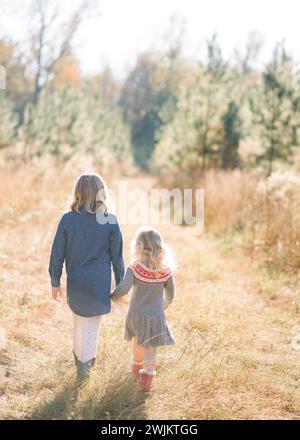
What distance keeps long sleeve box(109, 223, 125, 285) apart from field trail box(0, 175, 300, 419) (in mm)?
650

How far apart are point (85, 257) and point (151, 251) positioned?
45 centimetres

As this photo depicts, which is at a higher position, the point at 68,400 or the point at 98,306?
the point at 98,306

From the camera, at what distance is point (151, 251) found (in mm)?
3506

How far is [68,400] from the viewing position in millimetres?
3307

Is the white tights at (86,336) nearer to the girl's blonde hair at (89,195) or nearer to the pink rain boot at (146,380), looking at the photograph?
the pink rain boot at (146,380)

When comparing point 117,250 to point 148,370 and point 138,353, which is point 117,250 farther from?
point 148,370

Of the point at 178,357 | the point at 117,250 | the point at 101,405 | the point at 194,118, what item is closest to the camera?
the point at 101,405

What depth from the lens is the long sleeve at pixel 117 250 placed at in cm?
361

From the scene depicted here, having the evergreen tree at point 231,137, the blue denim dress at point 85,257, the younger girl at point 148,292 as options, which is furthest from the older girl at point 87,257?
the evergreen tree at point 231,137

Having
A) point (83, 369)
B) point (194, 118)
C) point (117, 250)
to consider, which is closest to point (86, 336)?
point (83, 369)

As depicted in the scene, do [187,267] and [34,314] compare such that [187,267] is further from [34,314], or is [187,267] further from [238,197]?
[238,197]

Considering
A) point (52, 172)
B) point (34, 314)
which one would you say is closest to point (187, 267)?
point (34, 314)

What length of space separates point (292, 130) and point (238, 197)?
5.70 m

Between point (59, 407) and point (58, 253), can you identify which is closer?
point (59, 407)
